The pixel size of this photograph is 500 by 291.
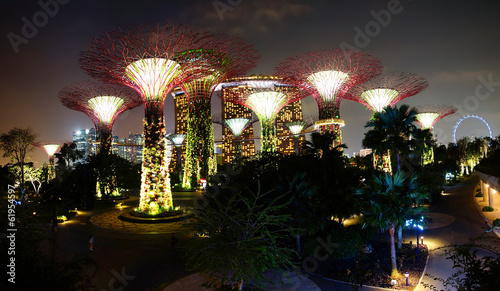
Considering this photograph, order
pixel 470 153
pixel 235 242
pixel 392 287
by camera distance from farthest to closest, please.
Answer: pixel 470 153 → pixel 392 287 → pixel 235 242

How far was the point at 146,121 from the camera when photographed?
67.8 feet

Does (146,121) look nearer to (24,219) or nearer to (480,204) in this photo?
(24,219)

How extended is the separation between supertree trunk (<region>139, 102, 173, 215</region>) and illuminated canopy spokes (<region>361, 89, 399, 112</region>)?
Result: 19.7m

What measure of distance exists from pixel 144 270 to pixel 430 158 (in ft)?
142

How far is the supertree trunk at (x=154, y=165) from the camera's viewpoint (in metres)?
20.1

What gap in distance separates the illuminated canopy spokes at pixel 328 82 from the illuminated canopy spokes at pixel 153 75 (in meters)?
12.7

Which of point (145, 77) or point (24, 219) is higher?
point (145, 77)

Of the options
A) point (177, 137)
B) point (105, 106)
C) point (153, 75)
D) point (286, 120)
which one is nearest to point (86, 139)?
point (286, 120)

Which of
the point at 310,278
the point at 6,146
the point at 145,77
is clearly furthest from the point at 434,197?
the point at 6,146

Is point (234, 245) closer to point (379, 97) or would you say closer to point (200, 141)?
point (200, 141)

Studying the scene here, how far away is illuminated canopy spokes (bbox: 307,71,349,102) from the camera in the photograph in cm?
2762

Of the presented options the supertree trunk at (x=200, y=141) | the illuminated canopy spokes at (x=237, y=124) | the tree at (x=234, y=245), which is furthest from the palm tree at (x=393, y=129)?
the illuminated canopy spokes at (x=237, y=124)

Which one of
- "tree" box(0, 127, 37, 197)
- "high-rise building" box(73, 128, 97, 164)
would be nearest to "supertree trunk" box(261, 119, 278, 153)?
"tree" box(0, 127, 37, 197)

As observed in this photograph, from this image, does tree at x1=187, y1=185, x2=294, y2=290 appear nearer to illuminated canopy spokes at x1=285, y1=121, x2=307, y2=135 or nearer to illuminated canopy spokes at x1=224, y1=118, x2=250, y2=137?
illuminated canopy spokes at x1=224, y1=118, x2=250, y2=137
